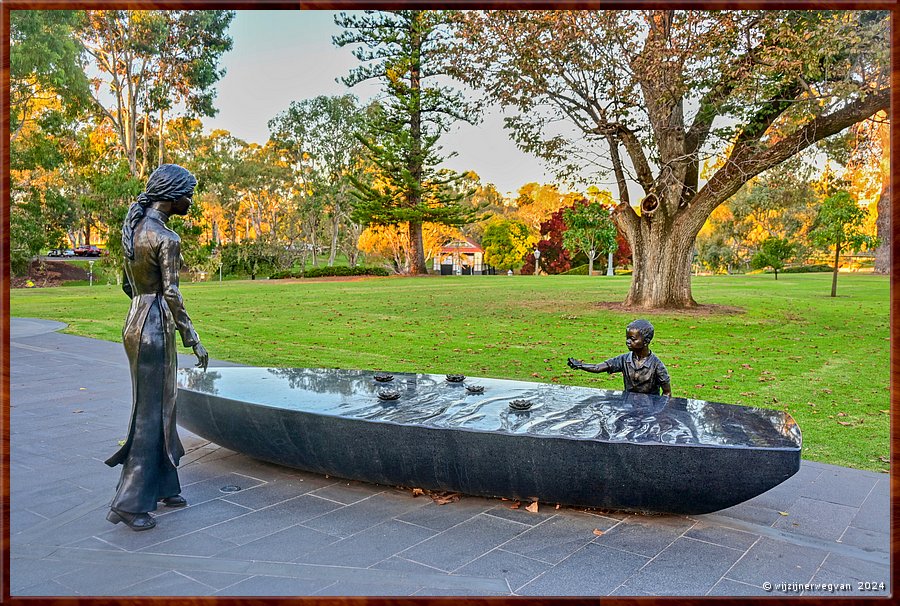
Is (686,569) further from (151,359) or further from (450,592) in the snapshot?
(151,359)

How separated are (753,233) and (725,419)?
5145 cm

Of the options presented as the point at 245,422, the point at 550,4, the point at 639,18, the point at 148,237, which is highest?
the point at 639,18

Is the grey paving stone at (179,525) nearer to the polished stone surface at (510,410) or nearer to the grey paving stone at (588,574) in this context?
the polished stone surface at (510,410)

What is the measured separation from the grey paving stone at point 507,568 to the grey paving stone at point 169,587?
1.21 metres

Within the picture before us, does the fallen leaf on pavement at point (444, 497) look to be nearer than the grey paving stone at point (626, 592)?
No

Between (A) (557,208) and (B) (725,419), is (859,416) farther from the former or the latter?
(A) (557,208)

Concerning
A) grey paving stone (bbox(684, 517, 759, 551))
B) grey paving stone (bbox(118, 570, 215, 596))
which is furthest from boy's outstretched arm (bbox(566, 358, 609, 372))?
grey paving stone (bbox(118, 570, 215, 596))

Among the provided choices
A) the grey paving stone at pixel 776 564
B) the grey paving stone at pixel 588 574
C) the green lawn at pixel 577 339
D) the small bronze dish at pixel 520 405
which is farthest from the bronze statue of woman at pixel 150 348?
the green lawn at pixel 577 339

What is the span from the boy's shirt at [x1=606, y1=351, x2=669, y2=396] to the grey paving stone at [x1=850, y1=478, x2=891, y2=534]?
55.5 inches

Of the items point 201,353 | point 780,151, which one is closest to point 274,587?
point 201,353

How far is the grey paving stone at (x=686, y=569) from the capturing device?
10.2 feet

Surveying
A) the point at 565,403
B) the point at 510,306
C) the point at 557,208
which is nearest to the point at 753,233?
the point at 557,208

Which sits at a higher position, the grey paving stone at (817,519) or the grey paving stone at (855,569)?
the grey paving stone at (855,569)

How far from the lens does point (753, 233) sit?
50.3 meters
